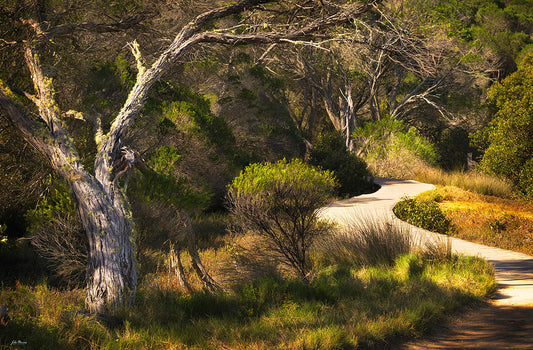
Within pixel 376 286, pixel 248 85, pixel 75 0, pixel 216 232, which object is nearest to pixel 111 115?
pixel 75 0

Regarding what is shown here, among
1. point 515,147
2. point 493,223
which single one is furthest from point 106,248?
point 515,147

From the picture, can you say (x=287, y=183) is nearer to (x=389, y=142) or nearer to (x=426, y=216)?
(x=426, y=216)

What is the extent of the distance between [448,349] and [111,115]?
28.8ft

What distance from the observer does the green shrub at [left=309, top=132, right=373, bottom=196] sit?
17.0 meters

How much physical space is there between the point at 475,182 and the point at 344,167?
4426mm

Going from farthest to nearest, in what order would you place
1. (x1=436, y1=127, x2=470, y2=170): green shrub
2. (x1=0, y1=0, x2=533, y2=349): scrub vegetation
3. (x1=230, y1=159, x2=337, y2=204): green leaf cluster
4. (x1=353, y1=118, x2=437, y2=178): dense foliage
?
(x1=436, y1=127, x2=470, y2=170): green shrub → (x1=353, y1=118, x2=437, y2=178): dense foliage → (x1=230, y1=159, x2=337, y2=204): green leaf cluster → (x1=0, y1=0, x2=533, y2=349): scrub vegetation

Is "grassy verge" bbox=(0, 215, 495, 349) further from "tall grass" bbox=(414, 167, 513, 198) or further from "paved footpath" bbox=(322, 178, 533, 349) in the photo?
"tall grass" bbox=(414, 167, 513, 198)

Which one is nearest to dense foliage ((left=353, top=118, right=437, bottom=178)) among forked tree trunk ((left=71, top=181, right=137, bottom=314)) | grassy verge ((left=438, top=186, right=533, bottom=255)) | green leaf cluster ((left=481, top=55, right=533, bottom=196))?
green leaf cluster ((left=481, top=55, right=533, bottom=196))

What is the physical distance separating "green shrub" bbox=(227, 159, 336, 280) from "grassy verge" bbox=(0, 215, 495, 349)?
0.47 m

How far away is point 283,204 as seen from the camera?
7.25 meters

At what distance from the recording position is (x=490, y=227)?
10.8 metres

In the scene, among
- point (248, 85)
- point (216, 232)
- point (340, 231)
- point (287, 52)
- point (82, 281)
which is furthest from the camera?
point (287, 52)

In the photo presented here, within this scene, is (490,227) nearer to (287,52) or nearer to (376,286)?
(376,286)

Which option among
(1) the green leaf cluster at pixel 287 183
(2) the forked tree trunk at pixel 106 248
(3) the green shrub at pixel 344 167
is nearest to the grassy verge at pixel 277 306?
(2) the forked tree trunk at pixel 106 248
